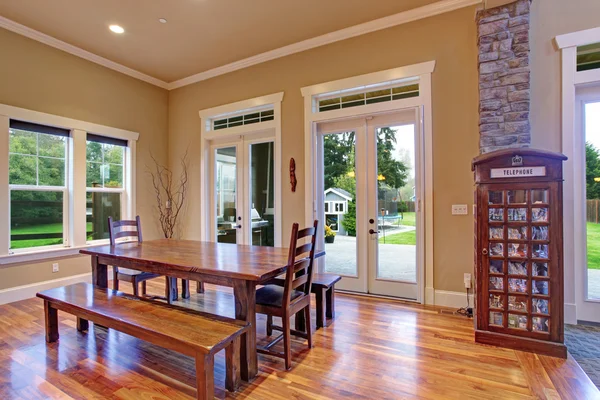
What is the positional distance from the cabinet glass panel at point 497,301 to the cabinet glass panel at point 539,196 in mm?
817

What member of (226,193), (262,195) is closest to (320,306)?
(262,195)

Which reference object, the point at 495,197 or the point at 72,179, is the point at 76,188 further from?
the point at 495,197

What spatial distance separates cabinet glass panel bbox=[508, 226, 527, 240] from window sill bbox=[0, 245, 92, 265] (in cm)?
528

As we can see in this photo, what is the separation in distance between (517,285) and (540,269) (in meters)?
0.21

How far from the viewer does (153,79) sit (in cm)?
539

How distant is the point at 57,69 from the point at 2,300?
10.0 ft

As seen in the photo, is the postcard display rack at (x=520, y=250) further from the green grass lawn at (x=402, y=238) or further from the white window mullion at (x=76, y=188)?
the white window mullion at (x=76, y=188)

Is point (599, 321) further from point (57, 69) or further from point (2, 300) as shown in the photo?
point (57, 69)

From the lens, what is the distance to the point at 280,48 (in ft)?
14.4

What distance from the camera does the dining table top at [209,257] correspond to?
210 cm

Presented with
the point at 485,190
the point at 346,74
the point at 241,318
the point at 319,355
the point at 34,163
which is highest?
the point at 346,74

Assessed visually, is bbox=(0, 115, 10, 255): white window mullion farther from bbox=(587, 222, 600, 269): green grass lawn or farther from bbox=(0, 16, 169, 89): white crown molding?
bbox=(587, 222, 600, 269): green grass lawn

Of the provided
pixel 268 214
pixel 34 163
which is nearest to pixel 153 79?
pixel 34 163

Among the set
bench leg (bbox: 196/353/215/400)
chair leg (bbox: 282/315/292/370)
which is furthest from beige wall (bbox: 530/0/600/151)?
bench leg (bbox: 196/353/215/400)
